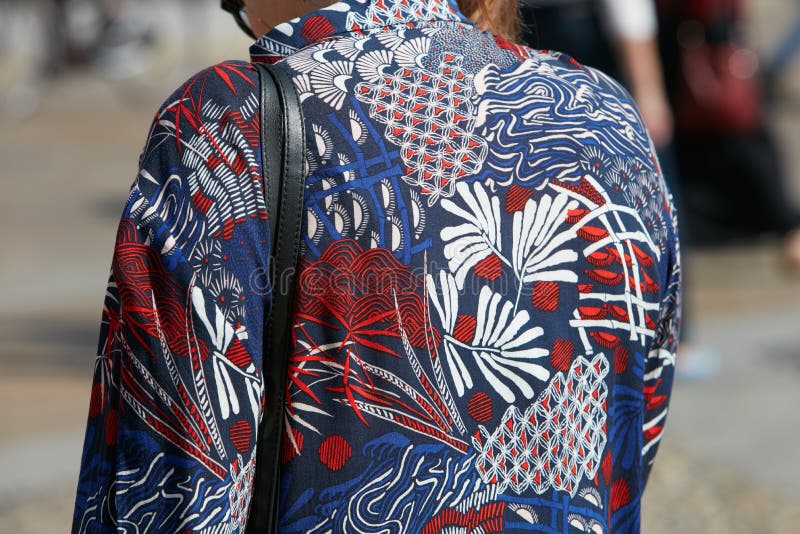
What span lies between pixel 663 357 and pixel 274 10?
720mm

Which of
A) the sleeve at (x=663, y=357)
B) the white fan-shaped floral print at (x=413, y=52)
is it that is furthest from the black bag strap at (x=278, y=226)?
the sleeve at (x=663, y=357)

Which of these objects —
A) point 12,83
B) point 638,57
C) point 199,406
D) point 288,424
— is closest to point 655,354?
point 288,424

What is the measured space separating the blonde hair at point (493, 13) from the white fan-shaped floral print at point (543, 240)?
0.37m

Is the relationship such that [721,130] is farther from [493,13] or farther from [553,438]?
[553,438]

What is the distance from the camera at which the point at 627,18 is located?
407cm

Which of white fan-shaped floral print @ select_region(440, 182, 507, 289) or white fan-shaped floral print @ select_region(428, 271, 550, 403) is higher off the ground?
white fan-shaped floral print @ select_region(440, 182, 507, 289)

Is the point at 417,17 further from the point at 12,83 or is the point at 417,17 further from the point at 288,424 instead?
the point at 12,83

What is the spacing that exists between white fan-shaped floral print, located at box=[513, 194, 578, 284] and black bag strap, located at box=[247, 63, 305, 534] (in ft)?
0.87

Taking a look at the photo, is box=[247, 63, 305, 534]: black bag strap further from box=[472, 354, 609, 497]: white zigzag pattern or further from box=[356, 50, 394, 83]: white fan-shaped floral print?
box=[472, 354, 609, 497]: white zigzag pattern

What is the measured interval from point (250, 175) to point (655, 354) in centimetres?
67

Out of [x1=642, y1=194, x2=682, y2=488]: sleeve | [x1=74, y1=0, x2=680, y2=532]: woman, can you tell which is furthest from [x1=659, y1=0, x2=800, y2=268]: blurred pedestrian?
[x1=74, y1=0, x2=680, y2=532]: woman

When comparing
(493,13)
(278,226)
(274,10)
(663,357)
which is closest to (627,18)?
(493,13)

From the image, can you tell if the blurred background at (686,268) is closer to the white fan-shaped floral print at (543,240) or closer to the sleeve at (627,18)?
the sleeve at (627,18)

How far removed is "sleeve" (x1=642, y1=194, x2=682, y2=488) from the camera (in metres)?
1.35
